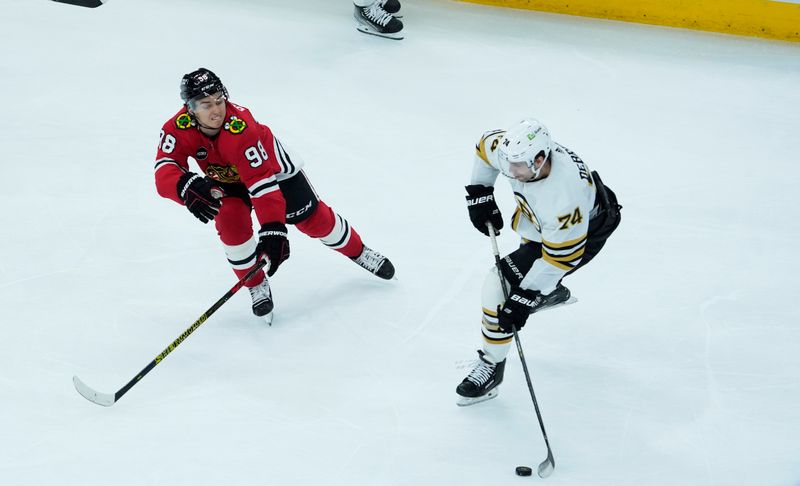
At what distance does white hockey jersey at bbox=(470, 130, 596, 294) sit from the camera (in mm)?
2709

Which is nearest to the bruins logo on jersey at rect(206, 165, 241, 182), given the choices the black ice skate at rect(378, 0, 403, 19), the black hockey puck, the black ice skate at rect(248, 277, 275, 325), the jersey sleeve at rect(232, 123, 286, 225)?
the jersey sleeve at rect(232, 123, 286, 225)

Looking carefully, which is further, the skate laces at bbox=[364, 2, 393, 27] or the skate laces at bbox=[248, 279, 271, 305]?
the skate laces at bbox=[364, 2, 393, 27]

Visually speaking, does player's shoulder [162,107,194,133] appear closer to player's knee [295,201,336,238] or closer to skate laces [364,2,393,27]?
player's knee [295,201,336,238]

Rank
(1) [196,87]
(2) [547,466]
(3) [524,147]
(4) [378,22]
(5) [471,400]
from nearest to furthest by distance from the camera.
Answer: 1. (3) [524,147]
2. (2) [547,466]
3. (1) [196,87]
4. (5) [471,400]
5. (4) [378,22]

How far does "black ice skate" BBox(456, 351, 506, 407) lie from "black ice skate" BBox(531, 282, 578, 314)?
0.32 m

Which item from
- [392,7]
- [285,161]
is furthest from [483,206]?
[392,7]

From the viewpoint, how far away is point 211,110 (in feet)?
9.82

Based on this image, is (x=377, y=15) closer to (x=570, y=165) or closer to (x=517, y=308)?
(x=570, y=165)

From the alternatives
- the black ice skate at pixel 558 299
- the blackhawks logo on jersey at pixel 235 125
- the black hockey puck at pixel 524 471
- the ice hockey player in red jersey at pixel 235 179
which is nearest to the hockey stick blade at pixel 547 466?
the black hockey puck at pixel 524 471

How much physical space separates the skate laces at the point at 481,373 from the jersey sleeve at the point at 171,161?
3.84ft

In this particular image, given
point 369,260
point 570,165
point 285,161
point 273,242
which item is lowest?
point 369,260

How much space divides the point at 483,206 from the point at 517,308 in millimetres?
423

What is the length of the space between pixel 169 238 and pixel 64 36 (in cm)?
220

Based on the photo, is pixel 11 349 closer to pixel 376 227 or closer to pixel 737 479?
pixel 376 227
